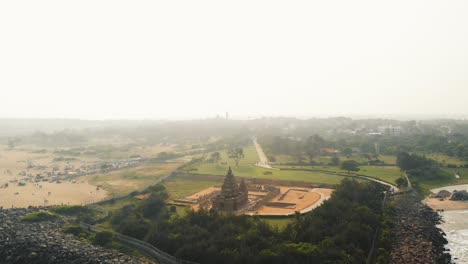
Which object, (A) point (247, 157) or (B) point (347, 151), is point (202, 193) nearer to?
(A) point (247, 157)

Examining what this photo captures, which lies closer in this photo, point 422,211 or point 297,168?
point 422,211

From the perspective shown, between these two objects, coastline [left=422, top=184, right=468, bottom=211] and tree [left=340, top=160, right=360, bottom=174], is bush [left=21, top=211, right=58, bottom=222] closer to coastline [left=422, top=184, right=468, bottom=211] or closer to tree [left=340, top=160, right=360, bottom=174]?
coastline [left=422, top=184, right=468, bottom=211]

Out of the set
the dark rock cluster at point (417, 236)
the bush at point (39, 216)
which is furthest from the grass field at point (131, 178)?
the dark rock cluster at point (417, 236)

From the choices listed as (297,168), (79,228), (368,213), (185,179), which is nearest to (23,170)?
(185,179)

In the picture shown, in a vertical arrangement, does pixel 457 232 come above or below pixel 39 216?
below

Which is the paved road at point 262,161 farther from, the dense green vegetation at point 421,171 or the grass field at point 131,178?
the dense green vegetation at point 421,171

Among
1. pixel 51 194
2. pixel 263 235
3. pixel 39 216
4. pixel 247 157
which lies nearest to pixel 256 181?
pixel 247 157

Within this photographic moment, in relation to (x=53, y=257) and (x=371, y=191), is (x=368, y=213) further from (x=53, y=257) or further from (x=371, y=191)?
(x=53, y=257)
